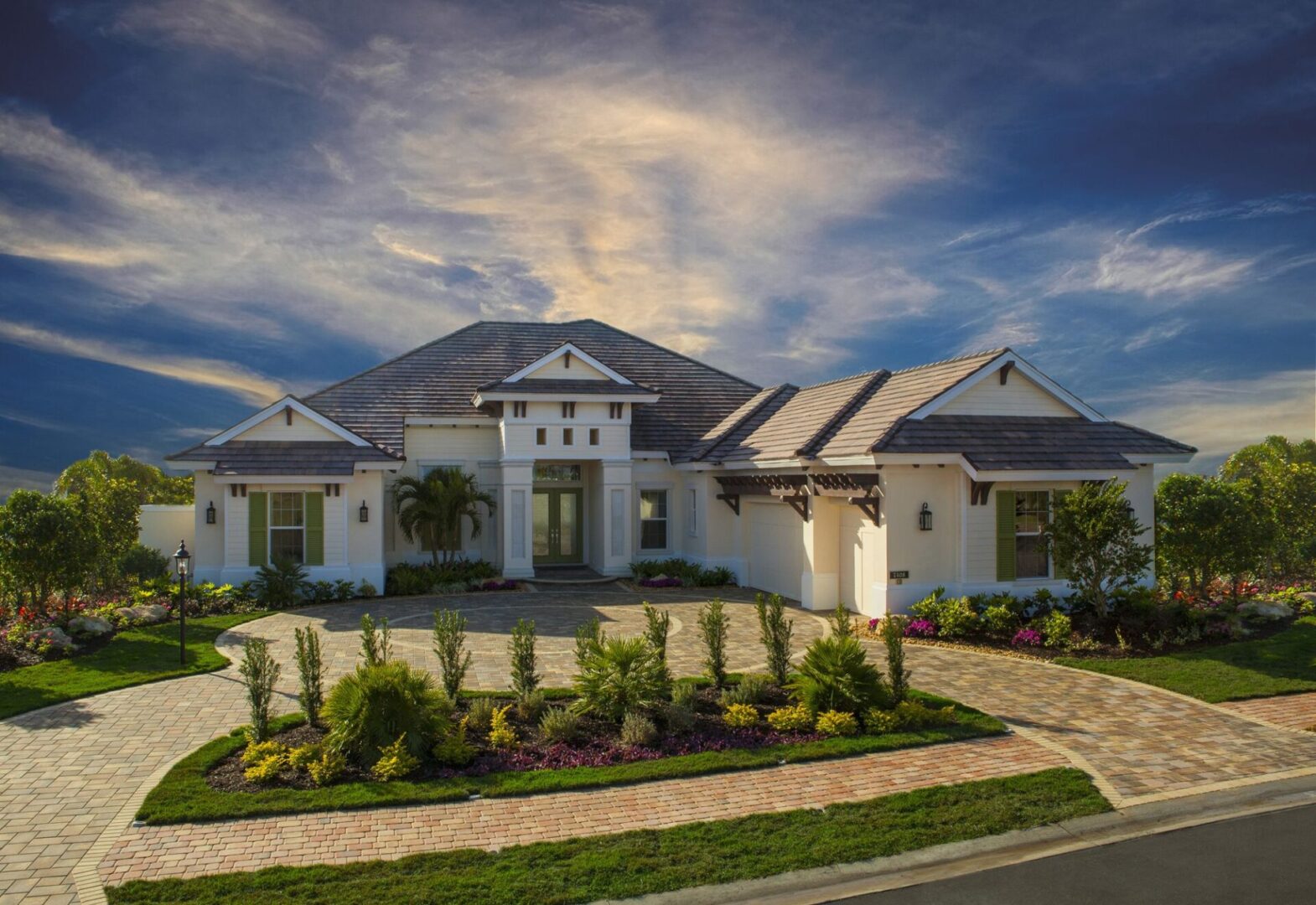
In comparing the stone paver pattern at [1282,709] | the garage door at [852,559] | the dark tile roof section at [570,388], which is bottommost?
the stone paver pattern at [1282,709]

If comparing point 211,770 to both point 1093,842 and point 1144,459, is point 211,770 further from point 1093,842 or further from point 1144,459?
point 1144,459

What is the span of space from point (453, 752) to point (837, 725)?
4471 millimetres

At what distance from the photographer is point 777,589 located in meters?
21.9

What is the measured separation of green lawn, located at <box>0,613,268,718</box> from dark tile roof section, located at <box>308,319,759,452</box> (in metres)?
8.82

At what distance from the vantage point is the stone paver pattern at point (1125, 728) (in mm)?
9445

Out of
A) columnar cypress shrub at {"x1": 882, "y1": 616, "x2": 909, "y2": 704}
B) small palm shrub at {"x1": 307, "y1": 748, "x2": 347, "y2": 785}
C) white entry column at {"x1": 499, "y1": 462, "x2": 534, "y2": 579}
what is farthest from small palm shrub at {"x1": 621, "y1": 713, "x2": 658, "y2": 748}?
white entry column at {"x1": 499, "y1": 462, "x2": 534, "y2": 579}

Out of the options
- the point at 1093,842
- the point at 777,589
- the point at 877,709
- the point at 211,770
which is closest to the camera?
the point at 1093,842

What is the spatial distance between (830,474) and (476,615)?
816 cm

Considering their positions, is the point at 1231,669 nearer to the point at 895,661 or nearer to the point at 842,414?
the point at 895,661

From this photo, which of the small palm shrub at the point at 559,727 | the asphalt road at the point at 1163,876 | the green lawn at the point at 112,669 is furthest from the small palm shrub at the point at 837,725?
the green lawn at the point at 112,669

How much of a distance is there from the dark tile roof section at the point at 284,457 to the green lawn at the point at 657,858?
1572 centimetres

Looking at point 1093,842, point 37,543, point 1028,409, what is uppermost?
point 1028,409

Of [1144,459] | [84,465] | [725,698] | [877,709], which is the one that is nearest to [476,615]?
[725,698]

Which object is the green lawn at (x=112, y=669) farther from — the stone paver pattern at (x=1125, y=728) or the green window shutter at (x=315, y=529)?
the stone paver pattern at (x=1125, y=728)
